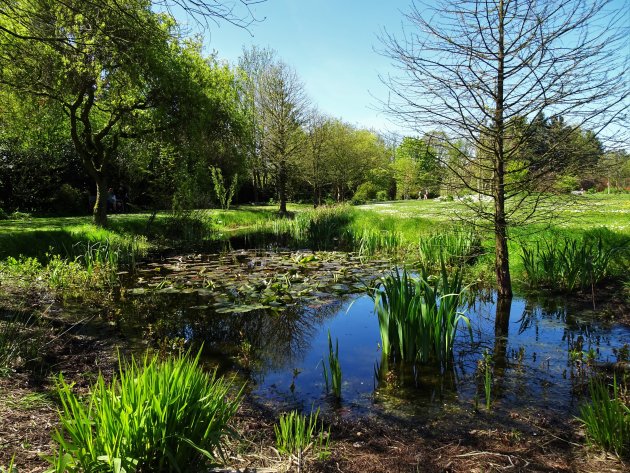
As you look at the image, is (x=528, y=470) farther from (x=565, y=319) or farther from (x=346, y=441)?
(x=565, y=319)

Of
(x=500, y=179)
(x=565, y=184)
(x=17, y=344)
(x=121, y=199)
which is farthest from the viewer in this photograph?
(x=121, y=199)

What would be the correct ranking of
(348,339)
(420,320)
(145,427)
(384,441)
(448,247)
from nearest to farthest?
(145,427) → (384,441) → (420,320) → (348,339) → (448,247)

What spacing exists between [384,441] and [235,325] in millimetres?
3820

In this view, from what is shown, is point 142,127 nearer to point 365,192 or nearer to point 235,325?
point 235,325

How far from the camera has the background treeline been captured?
19.8 feet

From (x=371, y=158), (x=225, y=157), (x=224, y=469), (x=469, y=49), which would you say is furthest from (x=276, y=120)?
(x=224, y=469)

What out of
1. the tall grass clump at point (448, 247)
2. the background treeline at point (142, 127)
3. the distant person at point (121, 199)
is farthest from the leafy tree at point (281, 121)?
the tall grass clump at point (448, 247)

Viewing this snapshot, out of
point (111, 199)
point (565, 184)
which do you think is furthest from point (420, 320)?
point (111, 199)

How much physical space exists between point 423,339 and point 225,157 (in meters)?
24.7

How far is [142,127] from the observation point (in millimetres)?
14078

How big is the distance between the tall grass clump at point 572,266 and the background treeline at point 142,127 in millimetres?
1178

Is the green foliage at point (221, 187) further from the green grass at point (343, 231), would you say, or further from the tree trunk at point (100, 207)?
the tree trunk at point (100, 207)

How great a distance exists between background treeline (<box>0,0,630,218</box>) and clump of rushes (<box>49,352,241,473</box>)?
3.16 m

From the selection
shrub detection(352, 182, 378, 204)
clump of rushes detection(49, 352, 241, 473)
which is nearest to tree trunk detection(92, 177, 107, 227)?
clump of rushes detection(49, 352, 241, 473)
